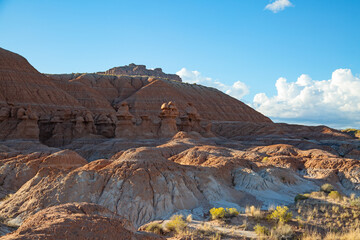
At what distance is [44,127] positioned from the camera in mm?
57219

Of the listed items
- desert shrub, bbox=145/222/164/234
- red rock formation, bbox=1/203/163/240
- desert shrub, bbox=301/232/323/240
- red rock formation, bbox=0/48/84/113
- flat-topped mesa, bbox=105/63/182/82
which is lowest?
desert shrub, bbox=145/222/164/234

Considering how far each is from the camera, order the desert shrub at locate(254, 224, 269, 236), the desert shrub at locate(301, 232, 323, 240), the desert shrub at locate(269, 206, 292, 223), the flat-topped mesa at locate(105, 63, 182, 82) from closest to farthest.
Answer: the desert shrub at locate(301, 232, 323, 240), the desert shrub at locate(254, 224, 269, 236), the desert shrub at locate(269, 206, 292, 223), the flat-topped mesa at locate(105, 63, 182, 82)

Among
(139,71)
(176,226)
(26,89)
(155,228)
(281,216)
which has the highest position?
(139,71)

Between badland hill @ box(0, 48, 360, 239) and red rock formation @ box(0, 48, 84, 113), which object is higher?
red rock formation @ box(0, 48, 84, 113)

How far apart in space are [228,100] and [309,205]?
86.7 m

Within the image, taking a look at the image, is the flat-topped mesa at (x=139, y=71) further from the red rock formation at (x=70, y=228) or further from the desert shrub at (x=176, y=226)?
the red rock formation at (x=70, y=228)

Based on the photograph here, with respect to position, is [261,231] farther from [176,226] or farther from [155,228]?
[155,228]

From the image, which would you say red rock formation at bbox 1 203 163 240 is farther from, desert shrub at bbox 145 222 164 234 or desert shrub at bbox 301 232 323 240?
desert shrub at bbox 301 232 323 240

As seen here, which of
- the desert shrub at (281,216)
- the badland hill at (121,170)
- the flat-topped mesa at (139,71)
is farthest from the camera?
the flat-topped mesa at (139,71)

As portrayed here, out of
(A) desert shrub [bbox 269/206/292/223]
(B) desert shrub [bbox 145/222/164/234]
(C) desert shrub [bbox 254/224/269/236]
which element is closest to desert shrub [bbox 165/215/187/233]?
(B) desert shrub [bbox 145/222/164/234]

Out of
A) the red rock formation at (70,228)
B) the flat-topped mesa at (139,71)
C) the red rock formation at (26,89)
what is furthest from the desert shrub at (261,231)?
the flat-topped mesa at (139,71)

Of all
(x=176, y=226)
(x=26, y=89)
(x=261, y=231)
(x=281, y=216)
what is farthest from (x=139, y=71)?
(x=261, y=231)

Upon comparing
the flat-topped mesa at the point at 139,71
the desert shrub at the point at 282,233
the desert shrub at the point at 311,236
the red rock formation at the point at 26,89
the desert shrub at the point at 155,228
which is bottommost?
the desert shrub at the point at 155,228

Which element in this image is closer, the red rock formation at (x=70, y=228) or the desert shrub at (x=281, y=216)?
the red rock formation at (x=70, y=228)
